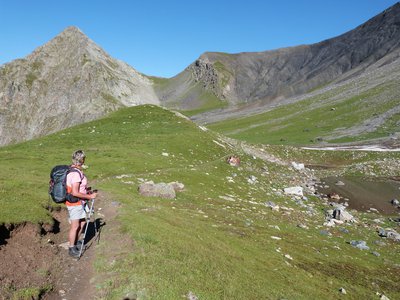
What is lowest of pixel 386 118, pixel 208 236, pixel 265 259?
pixel 386 118

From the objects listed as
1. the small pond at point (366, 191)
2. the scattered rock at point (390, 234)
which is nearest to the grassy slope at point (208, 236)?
the scattered rock at point (390, 234)

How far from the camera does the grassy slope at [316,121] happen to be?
12808 centimetres

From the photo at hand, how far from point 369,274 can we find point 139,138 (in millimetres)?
42808

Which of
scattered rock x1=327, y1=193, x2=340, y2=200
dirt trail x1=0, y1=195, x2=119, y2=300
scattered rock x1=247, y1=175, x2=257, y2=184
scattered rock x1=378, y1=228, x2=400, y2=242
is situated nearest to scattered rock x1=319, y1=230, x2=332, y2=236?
scattered rock x1=378, y1=228, x2=400, y2=242

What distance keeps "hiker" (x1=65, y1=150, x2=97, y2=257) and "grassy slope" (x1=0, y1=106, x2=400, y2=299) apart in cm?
→ 142

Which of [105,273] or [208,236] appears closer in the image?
[105,273]

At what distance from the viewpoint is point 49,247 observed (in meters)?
16.2

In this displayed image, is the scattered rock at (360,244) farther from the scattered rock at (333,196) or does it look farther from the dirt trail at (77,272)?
the scattered rock at (333,196)

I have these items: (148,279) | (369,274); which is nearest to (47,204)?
(148,279)

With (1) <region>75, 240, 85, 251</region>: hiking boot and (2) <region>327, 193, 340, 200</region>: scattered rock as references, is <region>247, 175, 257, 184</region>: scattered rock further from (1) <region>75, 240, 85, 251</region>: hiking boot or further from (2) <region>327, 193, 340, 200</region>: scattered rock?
(1) <region>75, 240, 85, 251</region>: hiking boot

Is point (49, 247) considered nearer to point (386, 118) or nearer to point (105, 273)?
point (105, 273)

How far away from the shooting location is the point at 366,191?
5297cm

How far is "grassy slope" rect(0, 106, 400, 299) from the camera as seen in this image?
1459 cm

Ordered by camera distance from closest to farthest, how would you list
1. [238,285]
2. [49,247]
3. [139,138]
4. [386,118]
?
[238,285] → [49,247] → [139,138] → [386,118]
